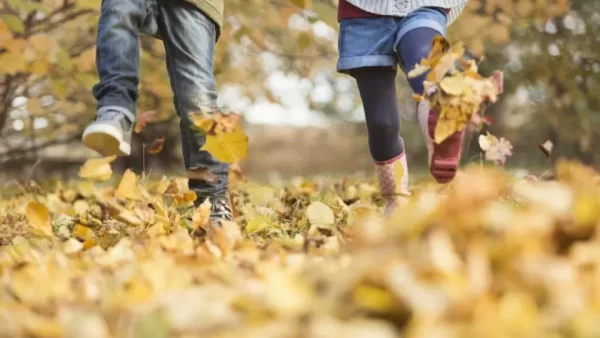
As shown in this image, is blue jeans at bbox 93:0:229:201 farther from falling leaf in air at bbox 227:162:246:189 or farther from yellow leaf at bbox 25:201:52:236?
yellow leaf at bbox 25:201:52:236

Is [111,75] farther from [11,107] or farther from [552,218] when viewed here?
[11,107]

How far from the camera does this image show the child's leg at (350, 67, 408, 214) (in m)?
2.12

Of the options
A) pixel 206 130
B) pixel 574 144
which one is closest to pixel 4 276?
pixel 206 130

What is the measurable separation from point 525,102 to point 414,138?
5.93 feet

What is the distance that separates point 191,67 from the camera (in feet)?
6.64

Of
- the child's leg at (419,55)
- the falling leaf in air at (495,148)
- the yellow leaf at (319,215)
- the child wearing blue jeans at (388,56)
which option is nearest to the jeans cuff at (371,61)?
the child wearing blue jeans at (388,56)

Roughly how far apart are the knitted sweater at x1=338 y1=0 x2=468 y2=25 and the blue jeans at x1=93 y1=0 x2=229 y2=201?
1.44 feet

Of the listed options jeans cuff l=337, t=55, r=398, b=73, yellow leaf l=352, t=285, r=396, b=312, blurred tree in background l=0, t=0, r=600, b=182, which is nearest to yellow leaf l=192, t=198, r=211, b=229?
jeans cuff l=337, t=55, r=398, b=73

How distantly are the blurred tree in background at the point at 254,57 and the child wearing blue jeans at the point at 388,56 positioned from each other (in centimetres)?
75

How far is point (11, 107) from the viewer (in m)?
4.03

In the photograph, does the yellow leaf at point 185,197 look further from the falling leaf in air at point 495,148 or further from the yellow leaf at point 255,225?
the falling leaf in air at point 495,148

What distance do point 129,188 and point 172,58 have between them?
0.46 metres

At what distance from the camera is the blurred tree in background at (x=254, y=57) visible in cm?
321

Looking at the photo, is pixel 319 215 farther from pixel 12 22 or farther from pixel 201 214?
pixel 12 22
